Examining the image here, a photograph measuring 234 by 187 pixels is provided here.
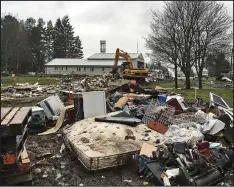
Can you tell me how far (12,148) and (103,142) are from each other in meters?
1.95

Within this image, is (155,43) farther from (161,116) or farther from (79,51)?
(79,51)

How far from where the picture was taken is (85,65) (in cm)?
3666

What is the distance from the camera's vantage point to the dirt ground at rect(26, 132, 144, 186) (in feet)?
15.7

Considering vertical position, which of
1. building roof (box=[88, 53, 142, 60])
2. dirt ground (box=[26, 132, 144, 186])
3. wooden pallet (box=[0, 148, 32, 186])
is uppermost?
building roof (box=[88, 53, 142, 60])

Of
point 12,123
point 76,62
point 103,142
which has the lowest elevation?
point 103,142

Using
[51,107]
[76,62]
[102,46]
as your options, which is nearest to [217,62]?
[102,46]

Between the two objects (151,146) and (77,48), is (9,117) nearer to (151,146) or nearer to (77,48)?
(151,146)

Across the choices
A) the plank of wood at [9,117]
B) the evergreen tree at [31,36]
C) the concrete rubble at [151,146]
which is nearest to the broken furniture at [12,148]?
the plank of wood at [9,117]

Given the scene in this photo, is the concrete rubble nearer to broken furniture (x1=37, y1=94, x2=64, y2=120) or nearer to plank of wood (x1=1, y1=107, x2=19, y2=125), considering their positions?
broken furniture (x1=37, y1=94, x2=64, y2=120)

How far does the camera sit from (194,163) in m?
4.73

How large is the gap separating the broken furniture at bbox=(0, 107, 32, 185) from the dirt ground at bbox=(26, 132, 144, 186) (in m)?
0.45

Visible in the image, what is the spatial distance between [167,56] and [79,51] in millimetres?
20881

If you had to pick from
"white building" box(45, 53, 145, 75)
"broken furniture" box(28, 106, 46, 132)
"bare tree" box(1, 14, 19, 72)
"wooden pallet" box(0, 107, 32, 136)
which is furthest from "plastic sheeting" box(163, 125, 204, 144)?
"white building" box(45, 53, 145, 75)

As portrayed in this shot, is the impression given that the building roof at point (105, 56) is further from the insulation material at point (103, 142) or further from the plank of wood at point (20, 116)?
the plank of wood at point (20, 116)
